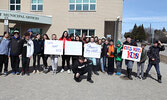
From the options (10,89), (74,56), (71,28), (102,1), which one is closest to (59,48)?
(74,56)

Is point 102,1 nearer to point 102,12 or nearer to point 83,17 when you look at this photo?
point 102,12

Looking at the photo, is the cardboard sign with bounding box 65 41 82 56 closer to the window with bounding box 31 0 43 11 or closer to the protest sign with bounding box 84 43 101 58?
the protest sign with bounding box 84 43 101 58

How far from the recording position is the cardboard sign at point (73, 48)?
268 inches

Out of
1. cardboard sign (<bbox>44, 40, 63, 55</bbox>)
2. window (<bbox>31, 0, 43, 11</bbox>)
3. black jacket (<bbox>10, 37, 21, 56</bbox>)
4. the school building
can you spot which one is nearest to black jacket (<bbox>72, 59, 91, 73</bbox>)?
cardboard sign (<bbox>44, 40, 63, 55</bbox>)

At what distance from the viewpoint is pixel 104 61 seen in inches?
301


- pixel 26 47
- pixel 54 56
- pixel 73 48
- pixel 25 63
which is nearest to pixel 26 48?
pixel 26 47

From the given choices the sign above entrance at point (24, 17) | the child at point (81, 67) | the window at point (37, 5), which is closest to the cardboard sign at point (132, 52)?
the child at point (81, 67)

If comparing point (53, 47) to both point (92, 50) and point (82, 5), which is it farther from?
point (82, 5)

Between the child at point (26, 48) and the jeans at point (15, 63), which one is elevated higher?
the child at point (26, 48)

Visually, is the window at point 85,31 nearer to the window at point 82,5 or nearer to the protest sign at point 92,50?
the window at point 82,5

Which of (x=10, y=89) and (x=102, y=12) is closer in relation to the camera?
(x=10, y=89)

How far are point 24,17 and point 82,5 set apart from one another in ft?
23.4

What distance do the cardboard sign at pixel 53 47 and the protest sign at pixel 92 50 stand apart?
128cm

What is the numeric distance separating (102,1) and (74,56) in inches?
470
